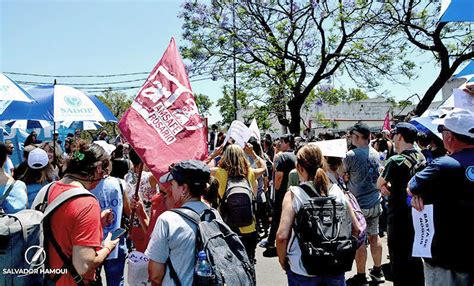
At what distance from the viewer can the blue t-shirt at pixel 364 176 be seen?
595cm

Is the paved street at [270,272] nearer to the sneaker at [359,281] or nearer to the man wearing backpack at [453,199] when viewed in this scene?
the sneaker at [359,281]

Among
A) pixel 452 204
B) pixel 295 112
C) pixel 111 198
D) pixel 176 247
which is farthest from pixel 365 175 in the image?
pixel 295 112

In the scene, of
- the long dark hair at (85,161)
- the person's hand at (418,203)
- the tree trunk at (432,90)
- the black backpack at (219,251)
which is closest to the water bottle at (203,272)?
the black backpack at (219,251)

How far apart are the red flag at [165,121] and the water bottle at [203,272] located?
3.81 feet

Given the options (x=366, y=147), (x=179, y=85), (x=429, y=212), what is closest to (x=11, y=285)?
(x=179, y=85)

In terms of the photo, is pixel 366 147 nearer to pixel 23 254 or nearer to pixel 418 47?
pixel 23 254

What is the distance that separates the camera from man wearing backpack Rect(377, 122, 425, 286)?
4.64 meters

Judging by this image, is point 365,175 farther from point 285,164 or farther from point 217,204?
point 217,204

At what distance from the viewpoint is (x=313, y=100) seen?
21219 mm

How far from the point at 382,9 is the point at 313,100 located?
598cm

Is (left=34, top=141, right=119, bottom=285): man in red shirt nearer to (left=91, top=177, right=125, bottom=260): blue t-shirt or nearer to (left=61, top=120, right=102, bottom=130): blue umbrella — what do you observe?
(left=91, top=177, right=125, bottom=260): blue t-shirt

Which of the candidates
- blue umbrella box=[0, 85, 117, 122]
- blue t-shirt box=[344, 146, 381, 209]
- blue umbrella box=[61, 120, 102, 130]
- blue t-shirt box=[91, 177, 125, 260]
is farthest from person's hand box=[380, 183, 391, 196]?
blue umbrella box=[61, 120, 102, 130]

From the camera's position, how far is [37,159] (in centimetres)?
412

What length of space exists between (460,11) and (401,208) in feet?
6.93
